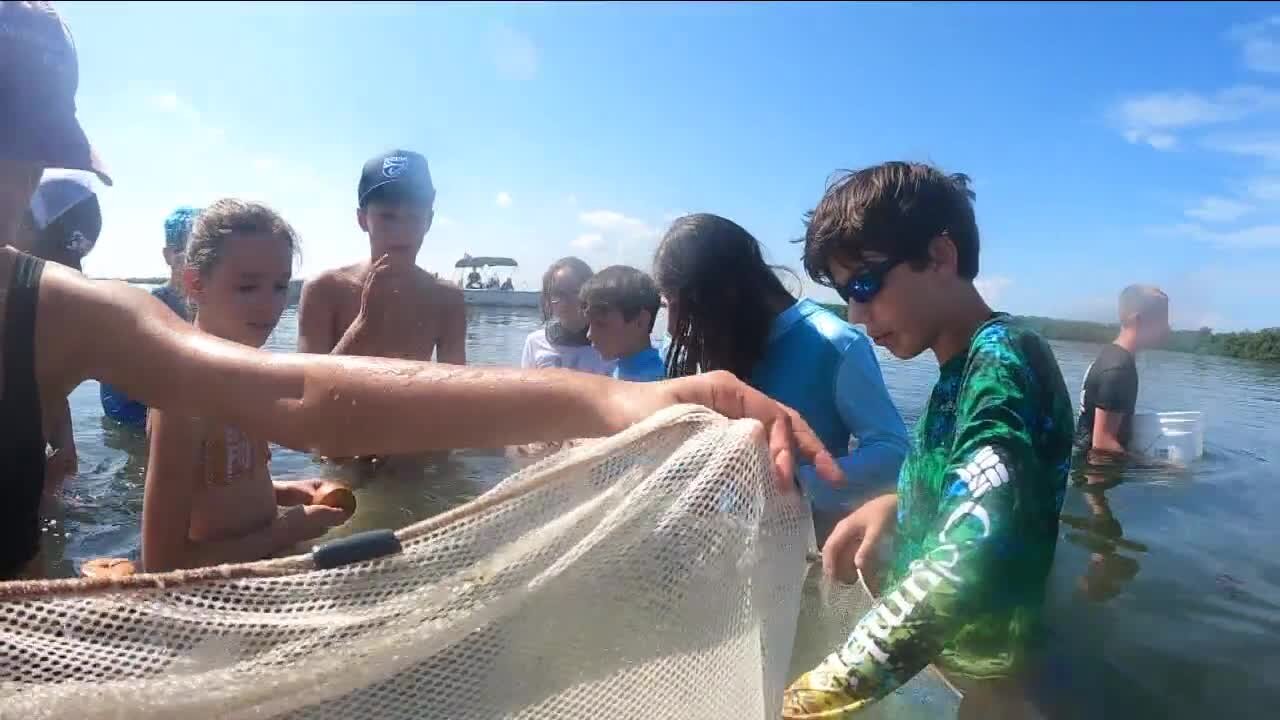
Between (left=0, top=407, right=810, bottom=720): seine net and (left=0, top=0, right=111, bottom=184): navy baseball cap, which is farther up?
(left=0, top=0, right=111, bottom=184): navy baseball cap

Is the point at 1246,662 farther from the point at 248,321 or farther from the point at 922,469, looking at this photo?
the point at 248,321

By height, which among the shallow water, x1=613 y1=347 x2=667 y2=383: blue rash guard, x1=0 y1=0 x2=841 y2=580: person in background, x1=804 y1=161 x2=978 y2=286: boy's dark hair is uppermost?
x1=804 y1=161 x2=978 y2=286: boy's dark hair

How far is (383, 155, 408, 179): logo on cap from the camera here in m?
4.62

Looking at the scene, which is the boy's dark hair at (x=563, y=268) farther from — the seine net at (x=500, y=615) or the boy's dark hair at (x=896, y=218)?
the seine net at (x=500, y=615)

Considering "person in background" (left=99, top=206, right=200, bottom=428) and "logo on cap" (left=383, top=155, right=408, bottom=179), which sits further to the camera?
"logo on cap" (left=383, top=155, right=408, bottom=179)

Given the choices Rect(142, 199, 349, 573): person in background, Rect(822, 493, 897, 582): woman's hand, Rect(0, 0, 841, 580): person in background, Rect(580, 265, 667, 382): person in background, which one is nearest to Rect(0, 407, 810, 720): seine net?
Rect(0, 0, 841, 580): person in background

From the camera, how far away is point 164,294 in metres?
5.37

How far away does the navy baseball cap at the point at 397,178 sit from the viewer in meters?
4.61

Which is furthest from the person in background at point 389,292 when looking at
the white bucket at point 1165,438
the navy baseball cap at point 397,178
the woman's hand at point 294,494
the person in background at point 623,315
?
the white bucket at point 1165,438

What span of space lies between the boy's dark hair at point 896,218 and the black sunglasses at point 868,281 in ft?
0.11

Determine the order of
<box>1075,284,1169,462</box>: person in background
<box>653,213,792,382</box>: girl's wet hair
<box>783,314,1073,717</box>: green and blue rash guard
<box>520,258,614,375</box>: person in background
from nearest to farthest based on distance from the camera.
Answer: <box>783,314,1073,717</box>: green and blue rash guard → <box>653,213,792,382</box>: girl's wet hair → <box>520,258,614,375</box>: person in background → <box>1075,284,1169,462</box>: person in background

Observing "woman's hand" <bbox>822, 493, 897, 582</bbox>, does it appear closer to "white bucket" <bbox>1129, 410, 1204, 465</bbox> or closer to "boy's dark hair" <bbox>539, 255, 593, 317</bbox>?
"boy's dark hair" <bbox>539, 255, 593, 317</bbox>

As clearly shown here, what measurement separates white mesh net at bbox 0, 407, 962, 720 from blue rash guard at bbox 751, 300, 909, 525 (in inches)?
62.5

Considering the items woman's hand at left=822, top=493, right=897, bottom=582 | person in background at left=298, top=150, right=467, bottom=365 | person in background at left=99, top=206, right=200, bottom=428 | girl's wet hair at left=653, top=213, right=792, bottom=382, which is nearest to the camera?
woman's hand at left=822, top=493, right=897, bottom=582
